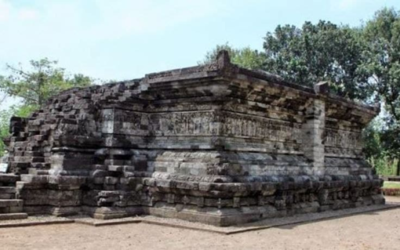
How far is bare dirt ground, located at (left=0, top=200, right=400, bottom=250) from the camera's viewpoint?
790 cm

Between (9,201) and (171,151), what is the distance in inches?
158

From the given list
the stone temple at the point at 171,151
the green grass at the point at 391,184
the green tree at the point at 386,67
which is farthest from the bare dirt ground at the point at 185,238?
the green tree at the point at 386,67

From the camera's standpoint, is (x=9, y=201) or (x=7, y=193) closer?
(x=9, y=201)

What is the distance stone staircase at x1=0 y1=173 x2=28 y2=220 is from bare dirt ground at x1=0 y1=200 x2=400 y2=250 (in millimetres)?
997

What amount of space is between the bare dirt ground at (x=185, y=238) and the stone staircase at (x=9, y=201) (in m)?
1.00

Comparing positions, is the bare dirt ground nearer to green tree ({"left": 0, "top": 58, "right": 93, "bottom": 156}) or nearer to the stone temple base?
the stone temple base

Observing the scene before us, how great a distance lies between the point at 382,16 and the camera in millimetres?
32375

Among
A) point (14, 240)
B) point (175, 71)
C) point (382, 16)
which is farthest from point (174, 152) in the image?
point (382, 16)

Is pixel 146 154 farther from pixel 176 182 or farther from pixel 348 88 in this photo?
pixel 348 88

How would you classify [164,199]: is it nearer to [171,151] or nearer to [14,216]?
[171,151]

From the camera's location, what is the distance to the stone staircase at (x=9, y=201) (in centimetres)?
1017

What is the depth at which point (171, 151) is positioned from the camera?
12.0 m

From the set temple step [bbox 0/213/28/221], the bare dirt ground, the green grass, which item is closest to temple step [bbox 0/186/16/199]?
temple step [bbox 0/213/28/221]

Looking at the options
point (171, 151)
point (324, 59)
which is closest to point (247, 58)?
point (324, 59)
